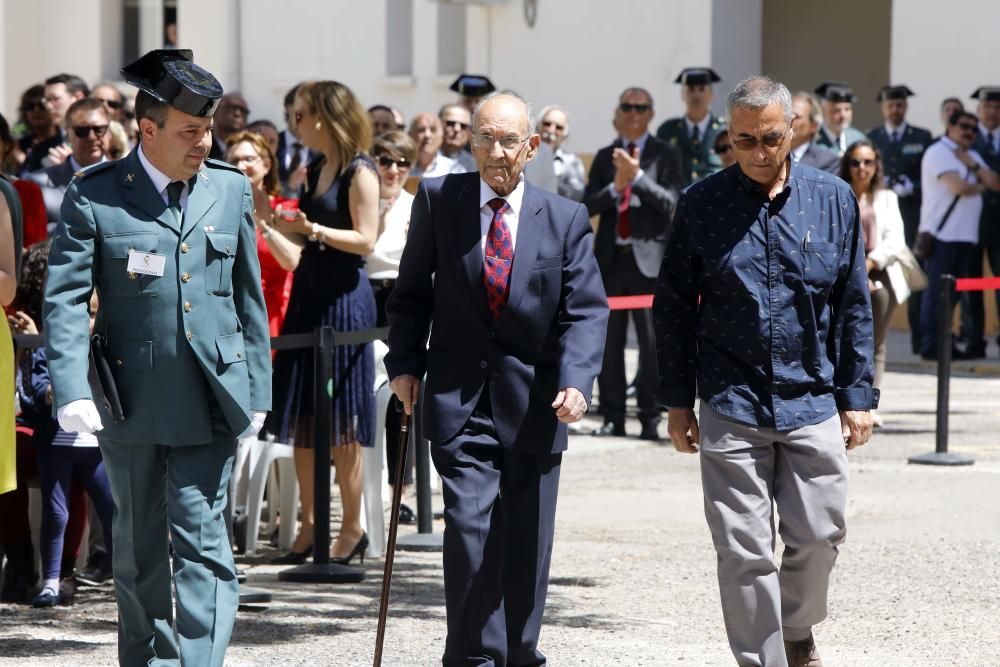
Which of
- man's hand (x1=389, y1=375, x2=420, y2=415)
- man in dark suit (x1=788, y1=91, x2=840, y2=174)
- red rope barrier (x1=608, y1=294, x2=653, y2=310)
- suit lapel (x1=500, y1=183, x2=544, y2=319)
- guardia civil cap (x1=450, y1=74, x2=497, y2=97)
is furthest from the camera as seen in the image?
guardia civil cap (x1=450, y1=74, x2=497, y2=97)

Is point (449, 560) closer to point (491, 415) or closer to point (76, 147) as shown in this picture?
point (491, 415)

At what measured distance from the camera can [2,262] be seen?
5961 mm

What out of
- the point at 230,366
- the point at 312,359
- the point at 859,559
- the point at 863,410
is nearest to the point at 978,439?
the point at 859,559

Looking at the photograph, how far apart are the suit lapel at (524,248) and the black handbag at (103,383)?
3.77 ft

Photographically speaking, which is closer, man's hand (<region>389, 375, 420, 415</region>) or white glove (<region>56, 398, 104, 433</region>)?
white glove (<region>56, 398, 104, 433</region>)

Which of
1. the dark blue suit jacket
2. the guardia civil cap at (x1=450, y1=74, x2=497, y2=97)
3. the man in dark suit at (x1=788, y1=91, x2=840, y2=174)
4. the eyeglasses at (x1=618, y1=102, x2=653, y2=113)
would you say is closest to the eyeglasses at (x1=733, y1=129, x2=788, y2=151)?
the dark blue suit jacket

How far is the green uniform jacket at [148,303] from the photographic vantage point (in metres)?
5.30

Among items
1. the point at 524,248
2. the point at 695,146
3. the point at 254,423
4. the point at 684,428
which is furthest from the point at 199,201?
the point at 695,146

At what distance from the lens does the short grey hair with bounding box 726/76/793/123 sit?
17.5ft

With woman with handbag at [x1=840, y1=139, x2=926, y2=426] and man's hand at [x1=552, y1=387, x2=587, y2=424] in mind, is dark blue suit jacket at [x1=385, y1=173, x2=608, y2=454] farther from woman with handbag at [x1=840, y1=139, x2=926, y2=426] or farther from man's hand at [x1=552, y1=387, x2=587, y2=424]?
woman with handbag at [x1=840, y1=139, x2=926, y2=426]

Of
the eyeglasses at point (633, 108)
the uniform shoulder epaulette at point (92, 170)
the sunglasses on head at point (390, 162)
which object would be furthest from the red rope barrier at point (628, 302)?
the uniform shoulder epaulette at point (92, 170)

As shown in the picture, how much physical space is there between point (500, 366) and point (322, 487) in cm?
214

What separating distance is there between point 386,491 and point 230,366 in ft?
13.1

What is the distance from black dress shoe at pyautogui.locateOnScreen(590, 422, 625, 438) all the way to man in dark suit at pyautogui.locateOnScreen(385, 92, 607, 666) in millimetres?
6020
